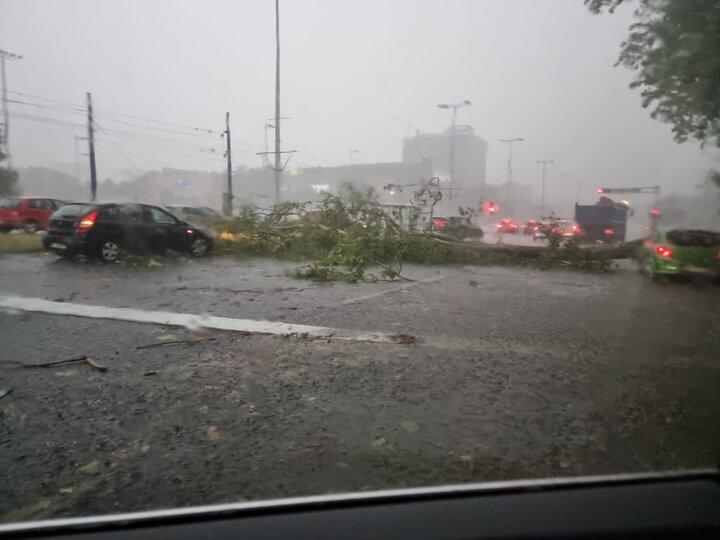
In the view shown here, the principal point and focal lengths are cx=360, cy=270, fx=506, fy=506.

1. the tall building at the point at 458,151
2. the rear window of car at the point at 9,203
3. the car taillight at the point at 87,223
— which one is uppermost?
the tall building at the point at 458,151

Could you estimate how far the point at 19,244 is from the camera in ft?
41.5

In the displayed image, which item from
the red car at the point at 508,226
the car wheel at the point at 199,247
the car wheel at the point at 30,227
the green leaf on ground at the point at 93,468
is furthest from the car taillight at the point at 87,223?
the red car at the point at 508,226

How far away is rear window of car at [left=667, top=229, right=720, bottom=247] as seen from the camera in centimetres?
861

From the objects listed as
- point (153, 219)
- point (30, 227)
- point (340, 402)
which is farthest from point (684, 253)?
point (30, 227)

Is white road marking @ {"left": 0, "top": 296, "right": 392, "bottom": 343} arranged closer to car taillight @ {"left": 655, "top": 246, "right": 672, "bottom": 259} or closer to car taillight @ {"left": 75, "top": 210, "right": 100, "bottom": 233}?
car taillight @ {"left": 75, "top": 210, "right": 100, "bottom": 233}

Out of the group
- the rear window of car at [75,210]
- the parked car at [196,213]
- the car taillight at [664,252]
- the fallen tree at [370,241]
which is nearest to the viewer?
the car taillight at [664,252]

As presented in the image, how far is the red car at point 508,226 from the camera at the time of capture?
61.5ft

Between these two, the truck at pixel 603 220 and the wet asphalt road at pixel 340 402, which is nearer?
the wet asphalt road at pixel 340 402

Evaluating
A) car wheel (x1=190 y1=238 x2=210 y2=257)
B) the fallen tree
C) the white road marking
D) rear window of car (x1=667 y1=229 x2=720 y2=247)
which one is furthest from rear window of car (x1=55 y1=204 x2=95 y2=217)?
rear window of car (x1=667 y1=229 x2=720 y2=247)

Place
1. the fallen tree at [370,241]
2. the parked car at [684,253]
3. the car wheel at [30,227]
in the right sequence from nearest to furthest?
1. the parked car at [684,253]
2. the fallen tree at [370,241]
3. the car wheel at [30,227]

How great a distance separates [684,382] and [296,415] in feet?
11.0

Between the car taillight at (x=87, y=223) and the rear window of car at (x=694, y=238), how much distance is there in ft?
38.5

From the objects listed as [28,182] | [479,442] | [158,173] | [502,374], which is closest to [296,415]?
[479,442]

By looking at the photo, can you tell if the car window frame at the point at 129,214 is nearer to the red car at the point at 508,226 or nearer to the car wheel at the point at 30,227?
the car wheel at the point at 30,227
